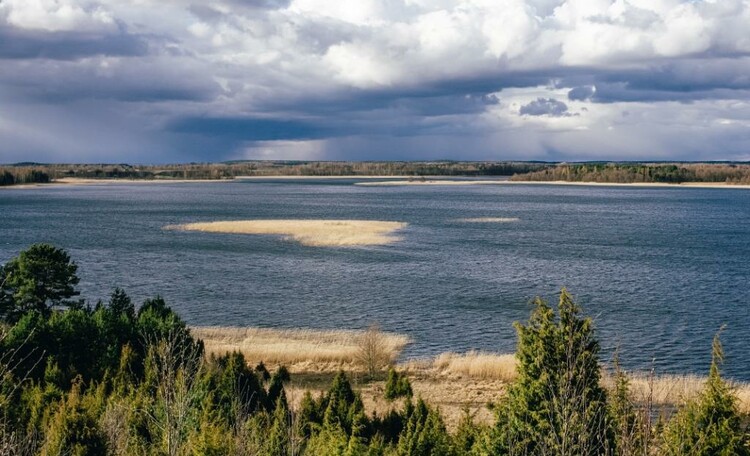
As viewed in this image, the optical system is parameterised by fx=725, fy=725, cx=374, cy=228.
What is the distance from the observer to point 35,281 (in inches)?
1393

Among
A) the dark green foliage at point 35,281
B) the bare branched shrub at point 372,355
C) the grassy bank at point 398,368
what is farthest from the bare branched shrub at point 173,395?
the dark green foliage at point 35,281

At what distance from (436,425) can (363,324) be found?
957 inches

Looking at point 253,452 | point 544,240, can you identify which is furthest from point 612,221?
point 253,452

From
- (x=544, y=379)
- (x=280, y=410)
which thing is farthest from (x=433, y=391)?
(x=544, y=379)

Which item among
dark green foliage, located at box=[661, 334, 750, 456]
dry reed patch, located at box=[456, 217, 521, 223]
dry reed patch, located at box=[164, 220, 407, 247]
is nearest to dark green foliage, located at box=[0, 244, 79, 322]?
dark green foliage, located at box=[661, 334, 750, 456]

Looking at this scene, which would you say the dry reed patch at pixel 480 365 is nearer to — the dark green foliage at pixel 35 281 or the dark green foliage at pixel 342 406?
the dark green foliage at pixel 342 406

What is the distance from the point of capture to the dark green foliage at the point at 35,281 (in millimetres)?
34938

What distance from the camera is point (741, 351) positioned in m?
37.1

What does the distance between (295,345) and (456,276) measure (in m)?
22.3

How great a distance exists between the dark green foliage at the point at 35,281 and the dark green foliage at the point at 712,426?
30.2 meters

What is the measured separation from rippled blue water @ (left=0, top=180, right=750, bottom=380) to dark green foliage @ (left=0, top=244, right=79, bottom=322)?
31.5 ft

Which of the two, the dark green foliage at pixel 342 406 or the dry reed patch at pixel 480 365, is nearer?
the dark green foliage at pixel 342 406

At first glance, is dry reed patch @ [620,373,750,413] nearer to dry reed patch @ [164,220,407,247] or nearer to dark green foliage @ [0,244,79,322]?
dark green foliage @ [0,244,79,322]

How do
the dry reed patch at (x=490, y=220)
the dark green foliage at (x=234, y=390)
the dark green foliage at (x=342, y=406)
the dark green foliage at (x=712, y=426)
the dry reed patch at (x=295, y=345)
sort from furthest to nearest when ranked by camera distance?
the dry reed patch at (x=490, y=220)
the dry reed patch at (x=295, y=345)
the dark green foliage at (x=234, y=390)
the dark green foliage at (x=342, y=406)
the dark green foliage at (x=712, y=426)
